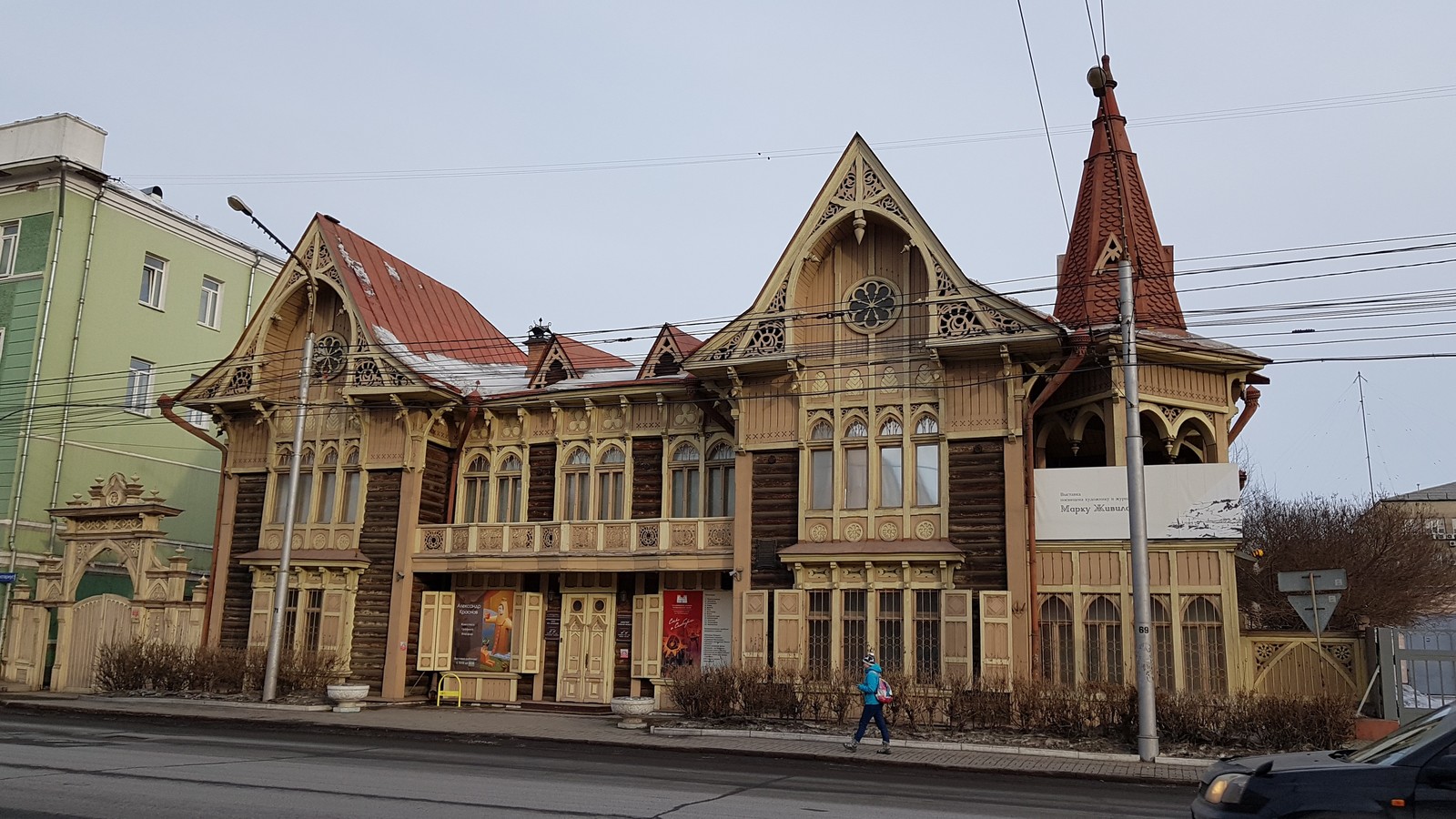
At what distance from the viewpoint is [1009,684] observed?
2022 cm

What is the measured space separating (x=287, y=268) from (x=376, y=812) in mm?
21834

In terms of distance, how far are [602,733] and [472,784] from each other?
847 centimetres

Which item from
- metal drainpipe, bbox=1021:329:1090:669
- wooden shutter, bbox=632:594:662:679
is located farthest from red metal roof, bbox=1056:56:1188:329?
wooden shutter, bbox=632:594:662:679

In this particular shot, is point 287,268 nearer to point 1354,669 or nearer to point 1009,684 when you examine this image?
point 1009,684

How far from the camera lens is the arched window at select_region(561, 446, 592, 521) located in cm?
2780

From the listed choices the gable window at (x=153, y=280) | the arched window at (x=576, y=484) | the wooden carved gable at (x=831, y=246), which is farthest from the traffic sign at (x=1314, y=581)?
the gable window at (x=153, y=280)

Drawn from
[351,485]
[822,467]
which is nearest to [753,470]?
[822,467]

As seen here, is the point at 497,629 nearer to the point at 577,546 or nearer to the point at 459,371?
the point at 577,546

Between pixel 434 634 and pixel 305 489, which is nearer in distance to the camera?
pixel 434 634

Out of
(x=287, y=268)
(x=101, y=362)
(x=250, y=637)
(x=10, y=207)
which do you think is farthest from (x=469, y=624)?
(x=10, y=207)

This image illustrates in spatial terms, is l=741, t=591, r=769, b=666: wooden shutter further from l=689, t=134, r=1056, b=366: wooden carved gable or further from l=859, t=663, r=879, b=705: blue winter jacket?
l=859, t=663, r=879, b=705: blue winter jacket

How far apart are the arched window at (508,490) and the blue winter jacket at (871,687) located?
13.1m

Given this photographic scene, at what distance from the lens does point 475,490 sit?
29219 millimetres

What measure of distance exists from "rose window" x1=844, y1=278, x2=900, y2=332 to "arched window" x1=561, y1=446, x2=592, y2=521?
7831 mm
